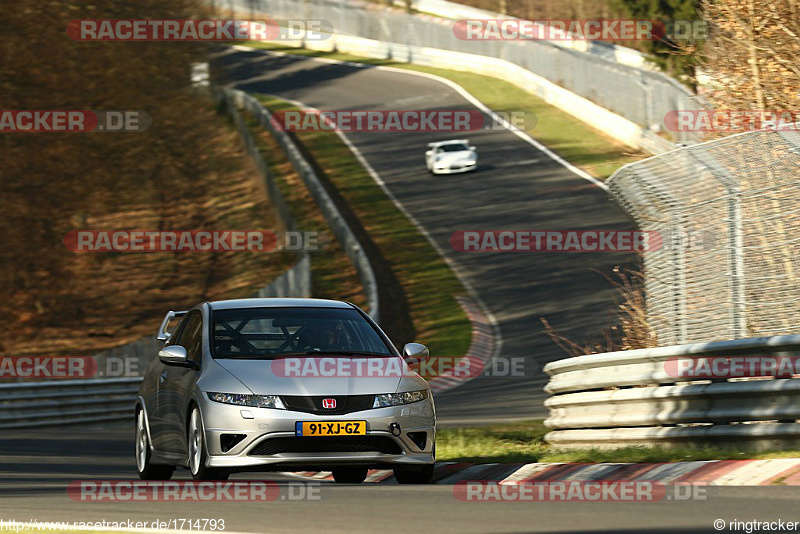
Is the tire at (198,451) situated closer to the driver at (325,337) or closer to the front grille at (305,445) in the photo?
the front grille at (305,445)

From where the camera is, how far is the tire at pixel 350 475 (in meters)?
11.8

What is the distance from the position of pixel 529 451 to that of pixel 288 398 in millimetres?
3124

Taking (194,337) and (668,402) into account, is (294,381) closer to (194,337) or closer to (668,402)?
(194,337)

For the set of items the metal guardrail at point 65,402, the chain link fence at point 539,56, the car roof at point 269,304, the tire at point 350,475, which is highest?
the chain link fence at point 539,56

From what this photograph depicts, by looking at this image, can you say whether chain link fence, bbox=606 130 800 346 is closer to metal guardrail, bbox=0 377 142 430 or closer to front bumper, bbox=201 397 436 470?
front bumper, bbox=201 397 436 470

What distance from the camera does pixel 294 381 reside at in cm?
1037

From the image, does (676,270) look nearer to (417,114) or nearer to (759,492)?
(759,492)

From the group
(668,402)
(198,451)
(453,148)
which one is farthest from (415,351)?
(453,148)

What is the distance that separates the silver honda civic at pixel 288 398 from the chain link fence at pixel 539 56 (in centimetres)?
799

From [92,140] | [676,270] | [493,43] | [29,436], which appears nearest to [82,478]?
[676,270]

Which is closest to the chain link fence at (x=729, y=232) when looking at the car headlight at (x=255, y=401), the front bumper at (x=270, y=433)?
the front bumper at (x=270, y=433)

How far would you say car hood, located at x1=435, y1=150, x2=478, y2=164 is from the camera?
46312 millimetres

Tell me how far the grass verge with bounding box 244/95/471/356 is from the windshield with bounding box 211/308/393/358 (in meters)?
16.5

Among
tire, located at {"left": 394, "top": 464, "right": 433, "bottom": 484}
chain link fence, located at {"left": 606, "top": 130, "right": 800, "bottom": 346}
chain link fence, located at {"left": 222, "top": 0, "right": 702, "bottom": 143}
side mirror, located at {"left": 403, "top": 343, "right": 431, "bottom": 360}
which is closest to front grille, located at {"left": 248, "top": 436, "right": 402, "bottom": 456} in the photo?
tire, located at {"left": 394, "top": 464, "right": 433, "bottom": 484}
